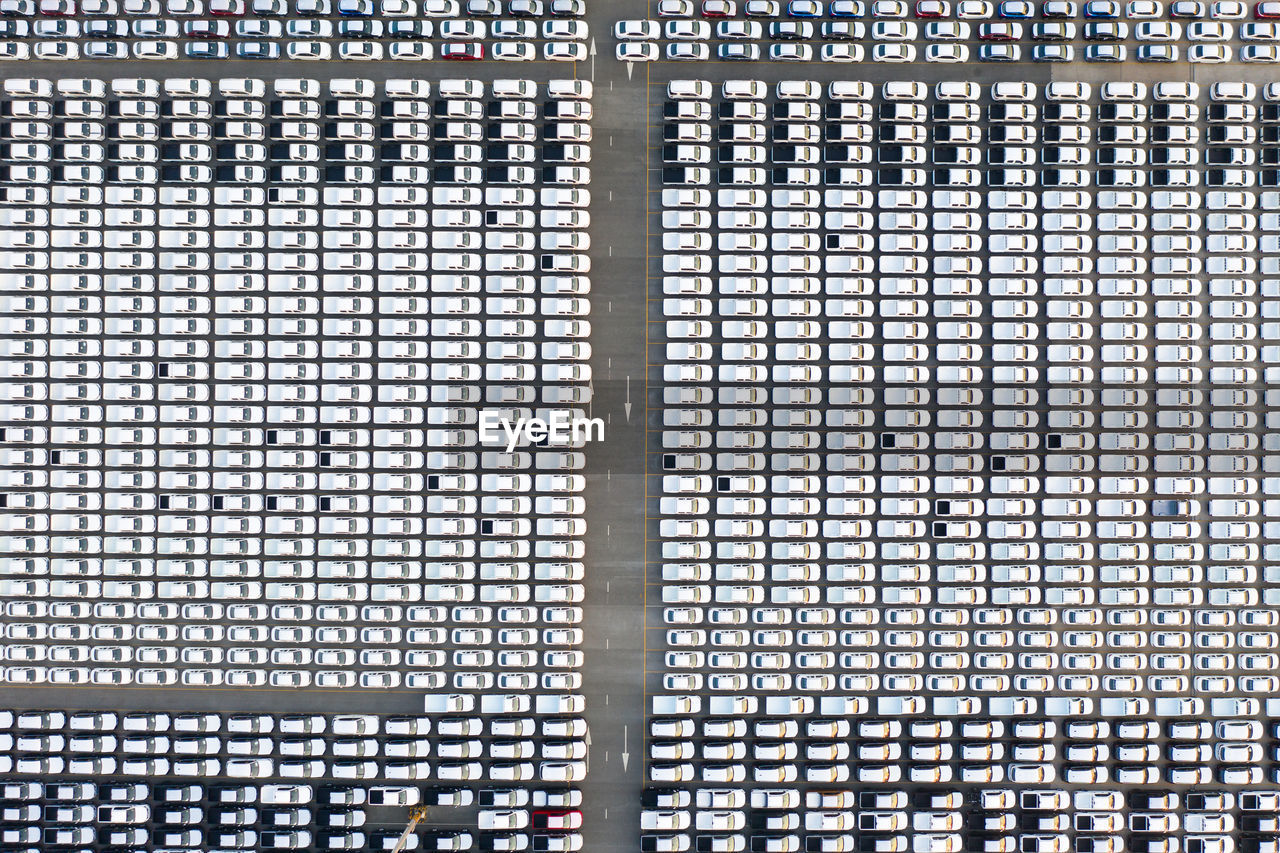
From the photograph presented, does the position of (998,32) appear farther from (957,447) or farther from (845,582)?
(845,582)

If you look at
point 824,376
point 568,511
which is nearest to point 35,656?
point 568,511

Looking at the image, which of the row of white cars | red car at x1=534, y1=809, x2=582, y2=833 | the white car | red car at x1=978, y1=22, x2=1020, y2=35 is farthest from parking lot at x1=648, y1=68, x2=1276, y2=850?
the row of white cars

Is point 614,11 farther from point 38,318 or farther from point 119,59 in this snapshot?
point 38,318

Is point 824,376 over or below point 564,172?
below

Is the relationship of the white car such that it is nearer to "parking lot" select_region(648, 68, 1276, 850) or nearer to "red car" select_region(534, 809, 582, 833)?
"parking lot" select_region(648, 68, 1276, 850)

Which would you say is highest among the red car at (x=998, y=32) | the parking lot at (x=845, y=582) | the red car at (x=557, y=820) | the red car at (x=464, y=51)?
the red car at (x=998, y=32)

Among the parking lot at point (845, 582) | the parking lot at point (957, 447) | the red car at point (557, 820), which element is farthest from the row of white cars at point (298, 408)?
the parking lot at point (957, 447)

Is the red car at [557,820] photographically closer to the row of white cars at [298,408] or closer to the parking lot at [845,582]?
the parking lot at [845,582]
